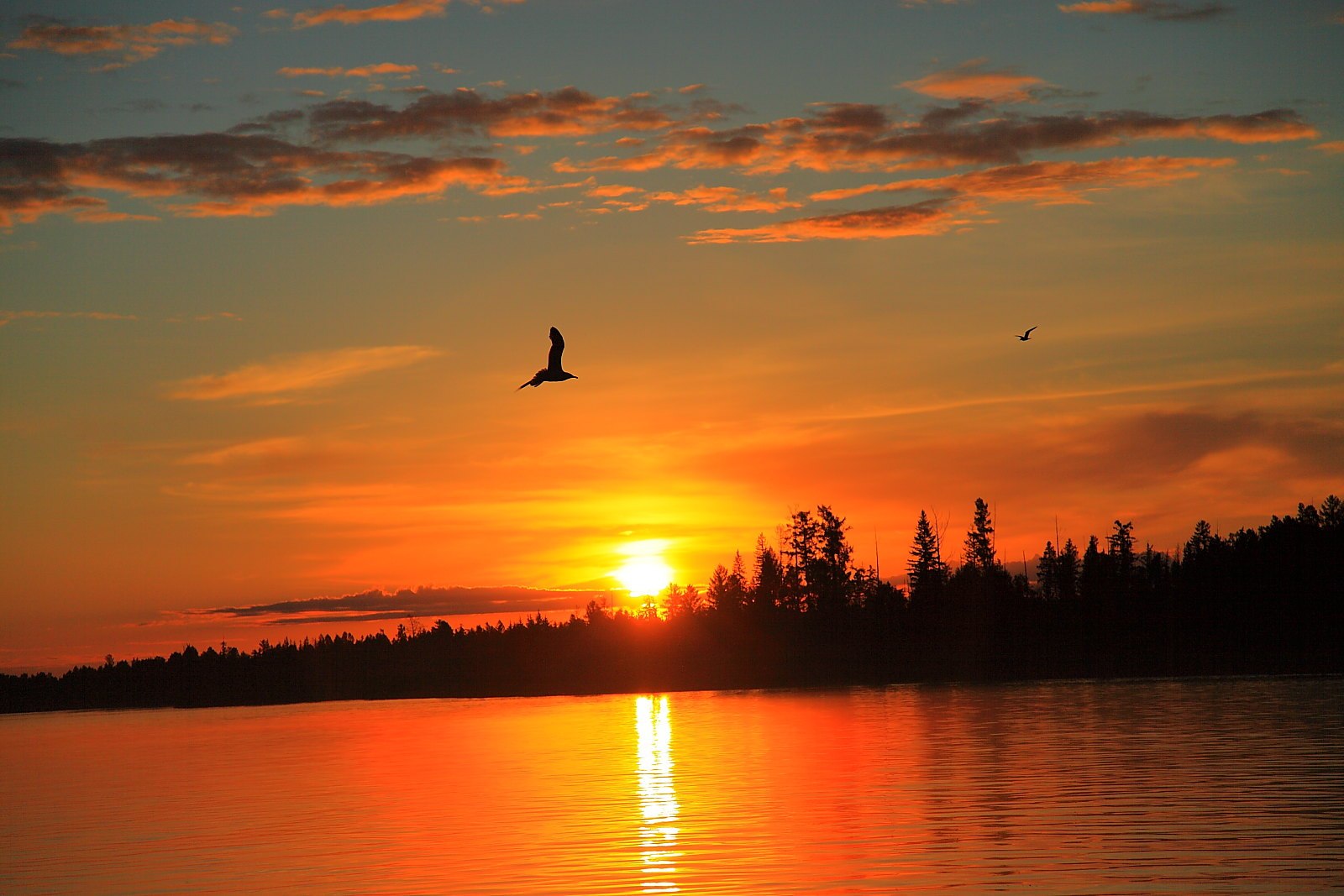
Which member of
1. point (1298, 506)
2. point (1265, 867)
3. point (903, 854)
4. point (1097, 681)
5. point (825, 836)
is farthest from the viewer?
point (1298, 506)

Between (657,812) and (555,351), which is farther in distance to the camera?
(657,812)

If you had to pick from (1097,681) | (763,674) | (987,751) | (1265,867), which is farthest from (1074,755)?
(763,674)

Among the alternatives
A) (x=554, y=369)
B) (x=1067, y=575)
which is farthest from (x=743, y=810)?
(x=1067, y=575)

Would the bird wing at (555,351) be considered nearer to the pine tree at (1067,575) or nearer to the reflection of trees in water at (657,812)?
the reflection of trees in water at (657,812)

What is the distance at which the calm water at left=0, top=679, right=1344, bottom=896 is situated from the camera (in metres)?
32.1

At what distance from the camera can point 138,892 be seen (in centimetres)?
3466

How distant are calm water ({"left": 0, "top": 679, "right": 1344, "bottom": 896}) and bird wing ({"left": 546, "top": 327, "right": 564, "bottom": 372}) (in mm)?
12808

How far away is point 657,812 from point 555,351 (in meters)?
18.5

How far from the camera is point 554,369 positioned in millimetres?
33281

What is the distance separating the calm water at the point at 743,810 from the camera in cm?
3212

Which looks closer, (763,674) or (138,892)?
(138,892)

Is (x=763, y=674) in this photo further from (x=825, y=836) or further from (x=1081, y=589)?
(x=825, y=836)

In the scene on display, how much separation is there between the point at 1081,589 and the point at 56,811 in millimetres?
157022

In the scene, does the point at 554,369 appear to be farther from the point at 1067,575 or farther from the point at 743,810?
the point at 1067,575
